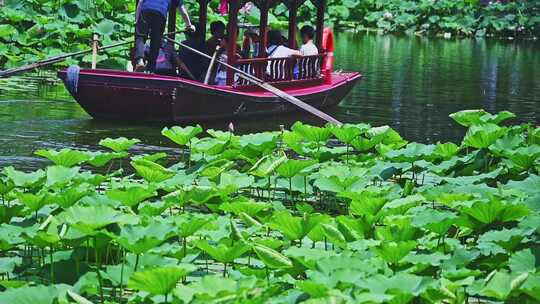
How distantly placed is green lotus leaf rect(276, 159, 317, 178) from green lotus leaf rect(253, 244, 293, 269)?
176cm

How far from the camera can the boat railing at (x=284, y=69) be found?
457 inches

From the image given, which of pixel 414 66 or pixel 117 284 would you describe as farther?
pixel 414 66

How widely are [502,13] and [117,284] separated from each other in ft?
102

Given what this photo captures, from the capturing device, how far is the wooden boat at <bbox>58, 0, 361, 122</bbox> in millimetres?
10625

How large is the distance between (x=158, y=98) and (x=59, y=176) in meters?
5.37

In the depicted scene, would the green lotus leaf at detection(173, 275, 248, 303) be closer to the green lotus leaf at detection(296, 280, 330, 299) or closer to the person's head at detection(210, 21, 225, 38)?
the green lotus leaf at detection(296, 280, 330, 299)

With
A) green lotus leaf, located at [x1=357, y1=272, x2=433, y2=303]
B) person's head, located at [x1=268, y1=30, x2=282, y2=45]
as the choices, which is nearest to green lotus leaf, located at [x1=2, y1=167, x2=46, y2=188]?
green lotus leaf, located at [x1=357, y1=272, x2=433, y2=303]

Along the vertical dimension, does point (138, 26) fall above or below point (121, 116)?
above

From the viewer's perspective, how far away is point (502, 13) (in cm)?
3409

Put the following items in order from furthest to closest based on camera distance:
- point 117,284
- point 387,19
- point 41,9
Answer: point 387,19 < point 41,9 < point 117,284

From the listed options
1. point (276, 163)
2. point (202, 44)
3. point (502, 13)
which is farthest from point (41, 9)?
point (502, 13)

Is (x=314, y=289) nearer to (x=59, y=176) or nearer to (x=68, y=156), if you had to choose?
(x=59, y=176)

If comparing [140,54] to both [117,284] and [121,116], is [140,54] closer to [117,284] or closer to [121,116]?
[121,116]

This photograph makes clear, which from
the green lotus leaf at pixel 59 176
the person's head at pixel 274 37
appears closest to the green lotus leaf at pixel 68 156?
the green lotus leaf at pixel 59 176
